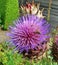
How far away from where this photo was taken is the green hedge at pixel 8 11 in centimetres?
850

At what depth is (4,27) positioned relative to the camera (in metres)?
8.55

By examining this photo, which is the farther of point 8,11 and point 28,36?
point 8,11

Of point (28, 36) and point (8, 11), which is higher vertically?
point (28, 36)

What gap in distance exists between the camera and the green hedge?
8.50 m

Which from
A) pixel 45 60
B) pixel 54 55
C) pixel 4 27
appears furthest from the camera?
pixel 4 27

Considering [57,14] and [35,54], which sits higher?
[35,54]

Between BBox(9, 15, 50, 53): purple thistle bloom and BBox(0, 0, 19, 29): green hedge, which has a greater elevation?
BBox(9, 15, 50, 53): purple thistle bloom

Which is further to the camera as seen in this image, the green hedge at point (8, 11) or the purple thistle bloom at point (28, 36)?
the green hedge at point (8, 11)

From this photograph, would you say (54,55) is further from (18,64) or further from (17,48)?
(17,48)

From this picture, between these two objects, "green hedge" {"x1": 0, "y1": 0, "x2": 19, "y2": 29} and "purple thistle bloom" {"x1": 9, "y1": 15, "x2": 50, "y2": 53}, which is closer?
"purple thistle bloom" {"x1": 9, "y1": 15, "x2": 50, "y2": 53}

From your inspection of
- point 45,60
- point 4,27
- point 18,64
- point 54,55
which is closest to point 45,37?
point 45,60

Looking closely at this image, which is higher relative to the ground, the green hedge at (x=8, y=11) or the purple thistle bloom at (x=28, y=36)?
the purple thistle bloom at (x=28, y=36)

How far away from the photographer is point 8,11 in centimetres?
855

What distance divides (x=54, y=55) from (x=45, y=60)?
1.17 ft
